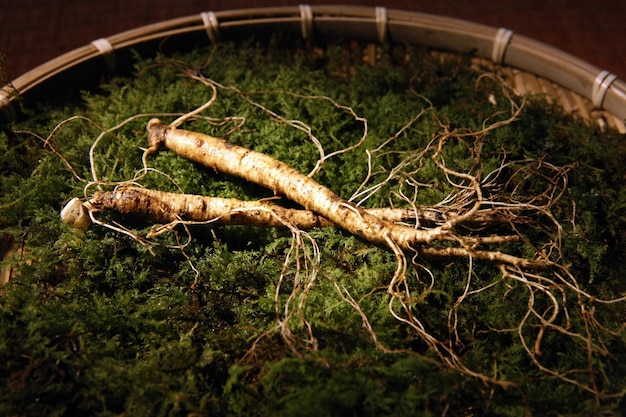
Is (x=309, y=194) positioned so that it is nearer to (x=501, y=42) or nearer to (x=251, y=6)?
(x=501, y=42)

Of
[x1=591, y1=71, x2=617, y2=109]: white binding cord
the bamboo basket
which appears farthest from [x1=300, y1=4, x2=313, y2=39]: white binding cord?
[x1=591, y1=71, x2=617, y2=109]: white binding cord

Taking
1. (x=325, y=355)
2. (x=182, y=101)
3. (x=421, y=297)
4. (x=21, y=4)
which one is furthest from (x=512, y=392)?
(x=21, y=4)

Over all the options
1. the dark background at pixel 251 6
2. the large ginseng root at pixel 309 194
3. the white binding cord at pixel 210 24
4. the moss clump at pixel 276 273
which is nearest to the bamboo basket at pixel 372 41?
the white binding cord at pixel 210 24

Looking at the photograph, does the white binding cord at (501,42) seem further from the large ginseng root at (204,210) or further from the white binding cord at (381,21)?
the large ginseng root at (204,210)

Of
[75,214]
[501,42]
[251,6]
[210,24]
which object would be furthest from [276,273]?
[251,6]

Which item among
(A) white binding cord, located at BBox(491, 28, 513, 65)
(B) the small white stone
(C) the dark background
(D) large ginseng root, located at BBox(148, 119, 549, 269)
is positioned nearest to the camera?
(D) large ginseng root, located at BBox(148, 119, 549, 269)

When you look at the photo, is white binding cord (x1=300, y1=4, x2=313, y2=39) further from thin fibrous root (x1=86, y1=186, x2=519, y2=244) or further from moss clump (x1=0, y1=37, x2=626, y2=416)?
thin fibrous root (x1=86, y1=186, x2=519, y2=244)
